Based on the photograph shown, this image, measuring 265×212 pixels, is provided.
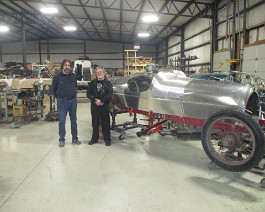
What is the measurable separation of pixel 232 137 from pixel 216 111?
392mm

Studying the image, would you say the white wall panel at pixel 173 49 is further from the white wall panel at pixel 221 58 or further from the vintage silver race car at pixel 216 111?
the vintage silver race car at pixel 216 111

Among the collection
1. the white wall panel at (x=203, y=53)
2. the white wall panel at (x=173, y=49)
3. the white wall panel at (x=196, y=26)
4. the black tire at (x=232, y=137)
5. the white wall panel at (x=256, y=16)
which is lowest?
the black tire at (x=232, y=137)

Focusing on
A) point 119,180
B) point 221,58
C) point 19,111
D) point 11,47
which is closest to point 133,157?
point 119,180

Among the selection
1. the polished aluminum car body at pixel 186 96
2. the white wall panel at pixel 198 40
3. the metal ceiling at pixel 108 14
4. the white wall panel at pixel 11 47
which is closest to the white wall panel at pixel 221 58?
the white wall panel at pixel 198 40

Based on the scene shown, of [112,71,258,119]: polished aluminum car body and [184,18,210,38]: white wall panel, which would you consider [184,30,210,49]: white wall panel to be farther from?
[112,71,258,119]: polished aluminum car body

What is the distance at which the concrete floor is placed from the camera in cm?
249

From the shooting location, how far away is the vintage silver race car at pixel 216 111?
9.09 ft

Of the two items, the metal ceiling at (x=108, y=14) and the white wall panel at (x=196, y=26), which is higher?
the metal ceiling at (x=108, y=14)

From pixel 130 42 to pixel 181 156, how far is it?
68.6ft

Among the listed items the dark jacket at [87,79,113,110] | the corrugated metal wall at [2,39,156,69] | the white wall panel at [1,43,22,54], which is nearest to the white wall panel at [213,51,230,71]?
the dark jacket at [87,79,113,110]

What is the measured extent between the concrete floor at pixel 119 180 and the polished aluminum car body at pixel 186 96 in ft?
2.62

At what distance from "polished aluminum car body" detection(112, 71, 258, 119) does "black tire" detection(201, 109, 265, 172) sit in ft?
0.80

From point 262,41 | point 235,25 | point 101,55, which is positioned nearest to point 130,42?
point 101,55

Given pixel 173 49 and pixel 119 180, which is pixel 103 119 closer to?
pixel 119 180
